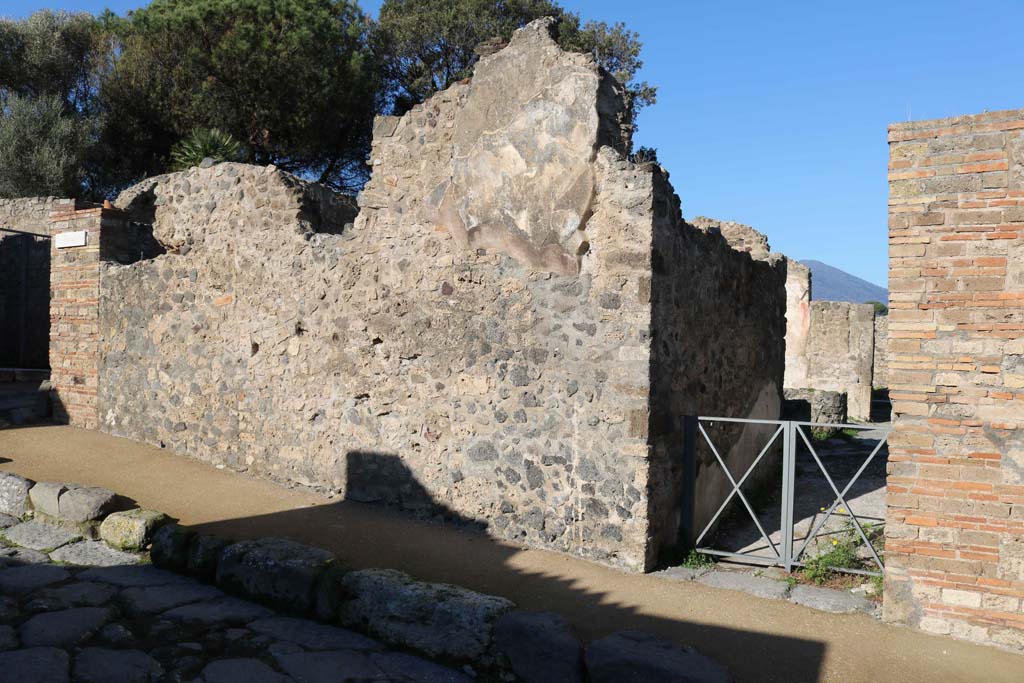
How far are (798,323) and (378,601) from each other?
50.5 feet

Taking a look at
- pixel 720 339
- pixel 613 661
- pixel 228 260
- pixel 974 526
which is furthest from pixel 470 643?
pixel 228 260

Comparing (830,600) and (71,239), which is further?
(71,239)

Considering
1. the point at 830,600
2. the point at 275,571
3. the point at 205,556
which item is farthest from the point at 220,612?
the point at 830,600

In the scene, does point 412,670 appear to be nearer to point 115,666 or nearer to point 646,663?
point 646,663

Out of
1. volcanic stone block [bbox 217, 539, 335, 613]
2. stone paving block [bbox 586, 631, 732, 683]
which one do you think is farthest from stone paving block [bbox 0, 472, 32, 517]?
stone paving block [bbox 586, 631, 732, 683]

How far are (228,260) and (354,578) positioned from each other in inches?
173

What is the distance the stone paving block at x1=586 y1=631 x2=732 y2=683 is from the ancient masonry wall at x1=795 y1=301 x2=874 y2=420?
48.0 ft

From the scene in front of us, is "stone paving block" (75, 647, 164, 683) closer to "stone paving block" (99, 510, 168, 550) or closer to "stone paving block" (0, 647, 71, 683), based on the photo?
"stone paving block" (0, 647, 71, 683)

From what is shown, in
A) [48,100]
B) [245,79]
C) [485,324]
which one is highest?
[245,79]

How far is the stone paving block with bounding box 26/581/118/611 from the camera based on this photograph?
14.4ft

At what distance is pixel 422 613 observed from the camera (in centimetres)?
409

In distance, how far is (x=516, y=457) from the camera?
233 inches

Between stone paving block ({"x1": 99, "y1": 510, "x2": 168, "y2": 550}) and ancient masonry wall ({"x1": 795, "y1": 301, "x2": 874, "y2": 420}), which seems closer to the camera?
stone paving block ({"x1": 99, "y1": 510, "x2": 168, "y2": 550})

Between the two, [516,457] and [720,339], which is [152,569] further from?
[720,339]
